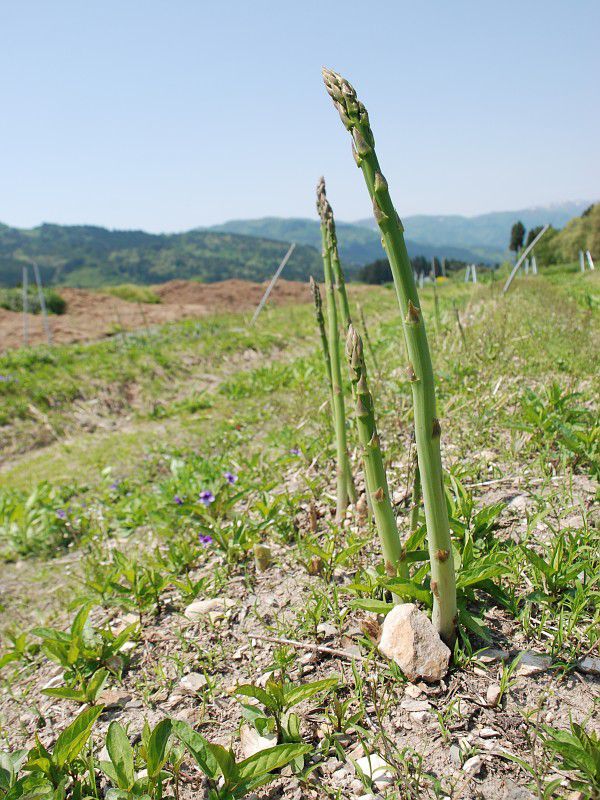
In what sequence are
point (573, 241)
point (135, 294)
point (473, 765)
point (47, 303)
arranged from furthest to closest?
point (573, 241) < point (135, 294) < point (47, 303) < point (473, 765)

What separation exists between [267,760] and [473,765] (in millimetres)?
695

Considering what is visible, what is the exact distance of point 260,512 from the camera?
3621mm

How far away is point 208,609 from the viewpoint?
291 cm

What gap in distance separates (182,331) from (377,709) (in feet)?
42.6

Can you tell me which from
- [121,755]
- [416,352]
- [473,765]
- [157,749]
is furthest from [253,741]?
[416,352]

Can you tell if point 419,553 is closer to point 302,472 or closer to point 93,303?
point 302,472

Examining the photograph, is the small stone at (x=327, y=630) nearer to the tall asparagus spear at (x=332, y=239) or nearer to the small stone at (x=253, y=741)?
the small stone at (x=253, y=741)

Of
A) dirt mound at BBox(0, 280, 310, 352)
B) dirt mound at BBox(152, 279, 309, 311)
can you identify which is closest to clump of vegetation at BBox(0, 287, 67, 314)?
dirt mound at BBox(0, 280, 310, 352)

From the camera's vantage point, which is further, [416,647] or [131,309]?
[131,309]

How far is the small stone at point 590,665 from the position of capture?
2.02m

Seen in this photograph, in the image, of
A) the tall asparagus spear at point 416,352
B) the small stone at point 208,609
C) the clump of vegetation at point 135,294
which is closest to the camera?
the tall asparagus spear at point 416,352

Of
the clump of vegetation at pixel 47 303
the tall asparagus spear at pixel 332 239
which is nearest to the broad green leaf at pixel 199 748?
the tall asparagus spear at pixel 332 239

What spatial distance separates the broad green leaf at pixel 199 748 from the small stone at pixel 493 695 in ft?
3.33

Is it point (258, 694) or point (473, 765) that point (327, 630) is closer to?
point (258, 694)
